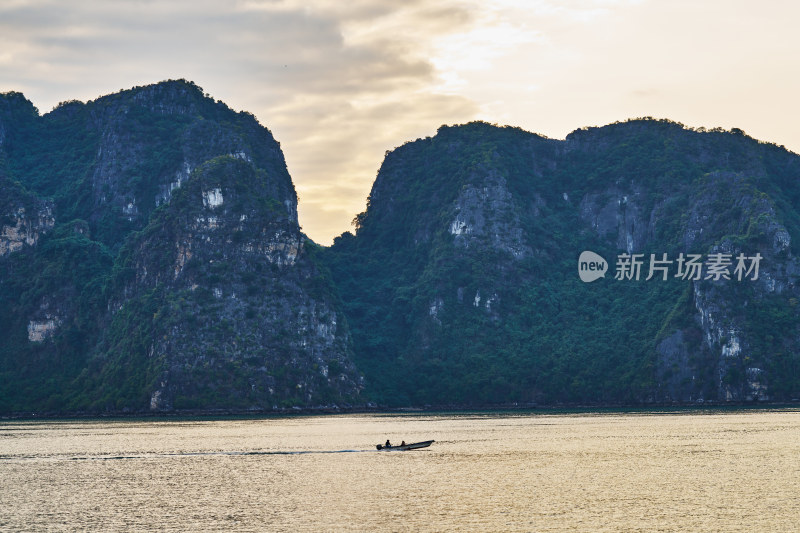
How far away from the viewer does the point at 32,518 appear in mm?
60594

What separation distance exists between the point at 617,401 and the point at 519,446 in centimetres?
10353

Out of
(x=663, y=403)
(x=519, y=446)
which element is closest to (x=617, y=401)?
(x=663, y=403)

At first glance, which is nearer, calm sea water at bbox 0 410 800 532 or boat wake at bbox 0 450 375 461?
calm sea water at bbox 0 410 800 532

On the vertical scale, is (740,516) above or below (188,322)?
below

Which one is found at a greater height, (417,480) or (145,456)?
(417,480)

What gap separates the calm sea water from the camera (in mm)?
57969

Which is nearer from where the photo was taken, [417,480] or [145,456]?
[417,480]

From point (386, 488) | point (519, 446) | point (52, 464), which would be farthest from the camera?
A: point (519, 446)

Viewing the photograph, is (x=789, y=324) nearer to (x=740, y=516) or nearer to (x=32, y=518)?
(x=740, y=516)

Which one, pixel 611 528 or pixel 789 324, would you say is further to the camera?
pixel 789 324

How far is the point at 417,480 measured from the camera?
7488 centimetres

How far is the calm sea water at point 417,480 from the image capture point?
190 feet

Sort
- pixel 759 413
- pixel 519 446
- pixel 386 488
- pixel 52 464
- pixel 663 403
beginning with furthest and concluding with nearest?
1. pixel 663 403
2. pixel 759 413
3. pixel 519 446
4. pixel 52 464
5. pixel 386 488

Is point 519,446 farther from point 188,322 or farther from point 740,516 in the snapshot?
point 188,322
